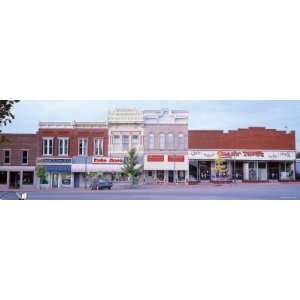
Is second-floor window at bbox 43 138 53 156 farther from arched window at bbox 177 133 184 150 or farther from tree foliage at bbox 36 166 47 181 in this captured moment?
arched window at bbox 177 133 184 150

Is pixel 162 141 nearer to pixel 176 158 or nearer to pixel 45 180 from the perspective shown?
pixel 176 158

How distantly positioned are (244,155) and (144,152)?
2.46m

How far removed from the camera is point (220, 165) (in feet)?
36.5

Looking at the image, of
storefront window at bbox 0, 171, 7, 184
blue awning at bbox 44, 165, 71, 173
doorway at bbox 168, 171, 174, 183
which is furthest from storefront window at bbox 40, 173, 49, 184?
doorway at bbox 168, 171, 174, 183

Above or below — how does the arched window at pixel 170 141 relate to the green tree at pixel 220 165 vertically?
above

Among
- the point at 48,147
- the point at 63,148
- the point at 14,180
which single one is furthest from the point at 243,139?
the point at 14,180

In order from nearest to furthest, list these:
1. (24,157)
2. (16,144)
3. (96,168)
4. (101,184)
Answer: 1. (24,157)
2. (16,144)
3. (101,184)
4. (96,168)

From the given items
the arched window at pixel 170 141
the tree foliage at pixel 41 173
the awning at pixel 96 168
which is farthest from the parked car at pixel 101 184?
the arched window at pixel 170 141

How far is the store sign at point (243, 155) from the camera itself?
432 inches

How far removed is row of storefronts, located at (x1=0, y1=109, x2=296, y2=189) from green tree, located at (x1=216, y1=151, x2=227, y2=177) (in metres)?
0.03

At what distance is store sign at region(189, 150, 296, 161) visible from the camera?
11.0 metres

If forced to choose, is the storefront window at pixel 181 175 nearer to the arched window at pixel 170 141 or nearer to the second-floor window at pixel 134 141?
the arched window at pixel 170 141

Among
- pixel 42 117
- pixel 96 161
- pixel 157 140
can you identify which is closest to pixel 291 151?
pixel 157 140
